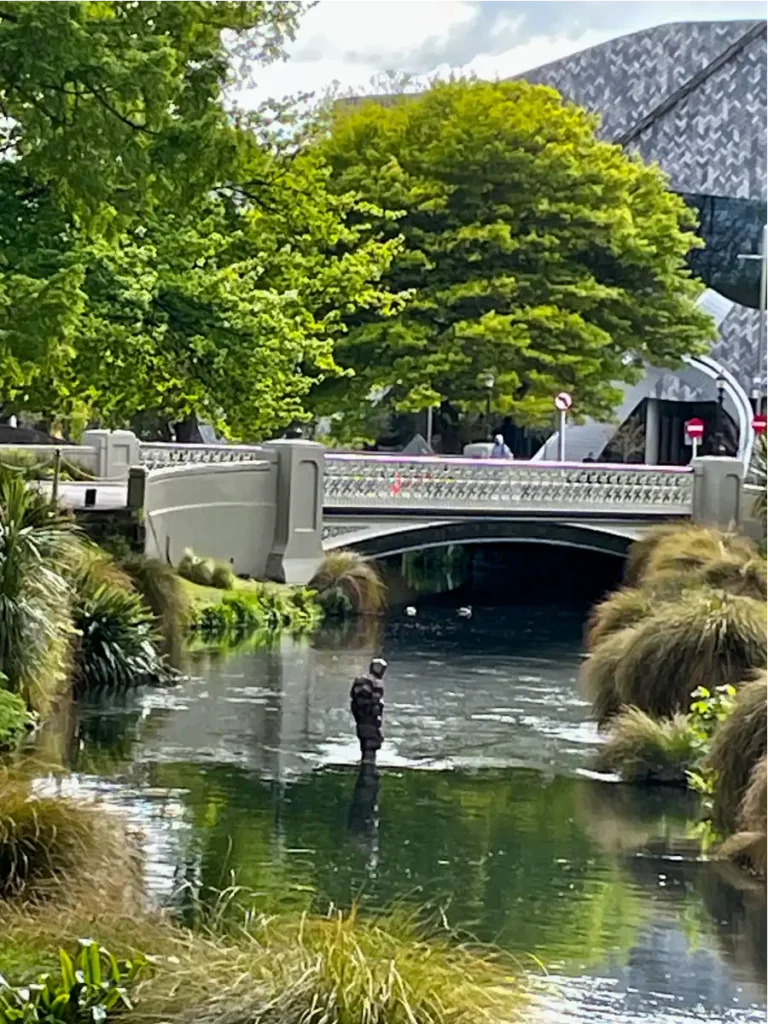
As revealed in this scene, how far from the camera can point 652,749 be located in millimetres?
18094

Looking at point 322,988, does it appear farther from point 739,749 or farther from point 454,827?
point 454,827

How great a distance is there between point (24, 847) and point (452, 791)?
23.9ft

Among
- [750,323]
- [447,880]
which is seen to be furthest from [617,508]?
[750,323]

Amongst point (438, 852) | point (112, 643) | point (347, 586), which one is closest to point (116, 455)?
point (347, 586)

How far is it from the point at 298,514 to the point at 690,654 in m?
18.0

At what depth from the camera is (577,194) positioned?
50625 millimetres

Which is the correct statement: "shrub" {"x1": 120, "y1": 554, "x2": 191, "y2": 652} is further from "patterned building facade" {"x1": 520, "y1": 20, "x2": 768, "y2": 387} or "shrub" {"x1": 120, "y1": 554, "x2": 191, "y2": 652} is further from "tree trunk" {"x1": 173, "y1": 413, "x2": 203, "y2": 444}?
"patterned building facade" {"x1": 520, "y1": 20, "x2": 768, "y2": 387}

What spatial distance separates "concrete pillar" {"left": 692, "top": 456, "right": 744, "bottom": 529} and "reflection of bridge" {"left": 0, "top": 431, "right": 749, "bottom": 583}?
0.02 metres

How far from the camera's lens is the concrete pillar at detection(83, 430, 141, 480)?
1566 inches

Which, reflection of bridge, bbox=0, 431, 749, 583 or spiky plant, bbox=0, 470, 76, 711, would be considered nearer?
spiky plant, bbox=0, 470, 76, 711

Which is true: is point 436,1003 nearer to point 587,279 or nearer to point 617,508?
point 617,508

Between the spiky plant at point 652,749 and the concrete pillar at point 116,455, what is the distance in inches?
880

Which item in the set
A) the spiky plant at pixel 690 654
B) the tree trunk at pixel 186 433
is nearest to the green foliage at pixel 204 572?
the tree trunk at pixel 186 433

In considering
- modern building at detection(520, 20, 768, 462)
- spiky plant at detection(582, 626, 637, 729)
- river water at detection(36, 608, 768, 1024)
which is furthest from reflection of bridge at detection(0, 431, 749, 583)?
modern building at detection(520, 20, 768, 462)
